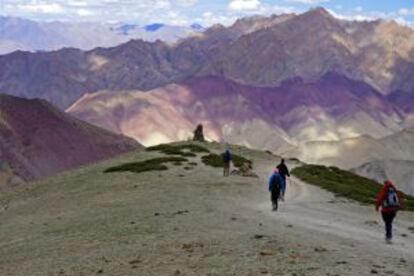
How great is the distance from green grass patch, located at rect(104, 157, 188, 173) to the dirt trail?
18658 millimetres

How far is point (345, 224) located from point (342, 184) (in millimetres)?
36007

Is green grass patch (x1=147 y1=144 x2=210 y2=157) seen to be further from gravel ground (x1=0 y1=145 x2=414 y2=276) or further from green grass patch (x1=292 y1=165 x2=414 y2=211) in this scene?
gravel ground (x1=0 y1=145 x2=414 y2=276)

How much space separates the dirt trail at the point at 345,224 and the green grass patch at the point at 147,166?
735 inches

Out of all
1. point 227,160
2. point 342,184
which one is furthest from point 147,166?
point 342,184

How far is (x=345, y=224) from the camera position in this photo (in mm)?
40531

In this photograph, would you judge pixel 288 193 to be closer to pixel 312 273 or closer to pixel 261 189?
pixel 261 189

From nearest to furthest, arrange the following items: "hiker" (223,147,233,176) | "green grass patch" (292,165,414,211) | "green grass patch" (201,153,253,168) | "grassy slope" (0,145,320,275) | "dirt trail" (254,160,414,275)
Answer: "grassy slope" (0,145,320,275), "dirt trail" (254,160,414,275), "green grass patch" (292,165,414,211), "hiker" (223,147,233,176), "green grass patch" (201,153,253,168)

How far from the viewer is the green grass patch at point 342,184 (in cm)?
6093

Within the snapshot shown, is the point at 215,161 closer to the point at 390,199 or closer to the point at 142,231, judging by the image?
the point at 142,231

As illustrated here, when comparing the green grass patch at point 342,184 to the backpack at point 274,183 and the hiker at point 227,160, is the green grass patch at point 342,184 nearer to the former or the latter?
the hiker at point 227,160

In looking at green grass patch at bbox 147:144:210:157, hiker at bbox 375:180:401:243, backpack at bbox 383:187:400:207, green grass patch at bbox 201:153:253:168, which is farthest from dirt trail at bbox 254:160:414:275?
green grass patch at bbox 147:144:210:157

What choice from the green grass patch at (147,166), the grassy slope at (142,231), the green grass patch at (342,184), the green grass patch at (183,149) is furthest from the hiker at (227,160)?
the green grass patch at (183,149)

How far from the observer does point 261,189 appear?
61281mm

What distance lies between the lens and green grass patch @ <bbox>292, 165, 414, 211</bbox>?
60.9m
